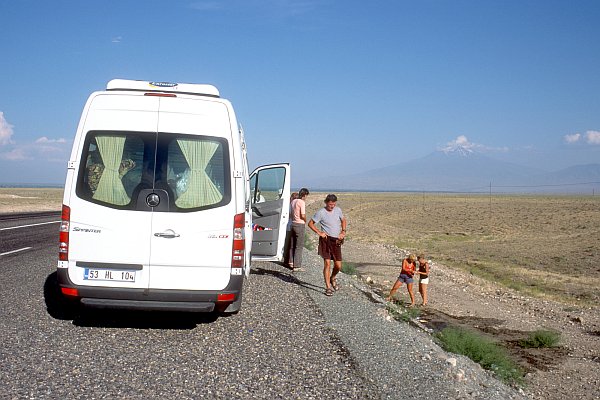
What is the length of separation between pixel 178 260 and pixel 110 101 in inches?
73.2

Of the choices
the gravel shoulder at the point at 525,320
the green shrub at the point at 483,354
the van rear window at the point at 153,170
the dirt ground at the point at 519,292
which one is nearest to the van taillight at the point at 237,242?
the van rear window at the point at 153,170

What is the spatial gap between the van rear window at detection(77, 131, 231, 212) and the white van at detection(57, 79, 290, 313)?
0.01 m

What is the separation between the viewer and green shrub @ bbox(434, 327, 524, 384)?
8.53 meters

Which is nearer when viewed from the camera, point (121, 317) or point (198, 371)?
point (198, 371)

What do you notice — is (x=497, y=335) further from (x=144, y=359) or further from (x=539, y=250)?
(x=539, y=250)

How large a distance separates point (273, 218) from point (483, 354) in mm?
4440

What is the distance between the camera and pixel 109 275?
6.50 metres

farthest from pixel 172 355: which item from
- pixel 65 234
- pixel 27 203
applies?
pixel 27 203

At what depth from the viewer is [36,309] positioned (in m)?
7.86

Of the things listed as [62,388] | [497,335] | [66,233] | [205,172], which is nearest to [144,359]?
[62,388]

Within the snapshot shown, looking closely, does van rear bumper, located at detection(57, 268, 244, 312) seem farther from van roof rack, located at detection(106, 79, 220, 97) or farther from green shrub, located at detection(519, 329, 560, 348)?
green shrub, located at detection(519, 329, 560, 348)

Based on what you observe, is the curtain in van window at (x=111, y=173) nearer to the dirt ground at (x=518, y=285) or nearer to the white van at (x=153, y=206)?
the white van at (x=153, y=206)

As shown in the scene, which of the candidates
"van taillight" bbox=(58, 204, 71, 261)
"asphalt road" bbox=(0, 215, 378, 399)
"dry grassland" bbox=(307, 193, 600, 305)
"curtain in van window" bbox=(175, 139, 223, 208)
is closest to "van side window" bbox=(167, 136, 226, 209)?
"curtain in van window" bbox=(175, 139, 223, 208)

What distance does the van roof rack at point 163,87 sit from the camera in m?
7.10
